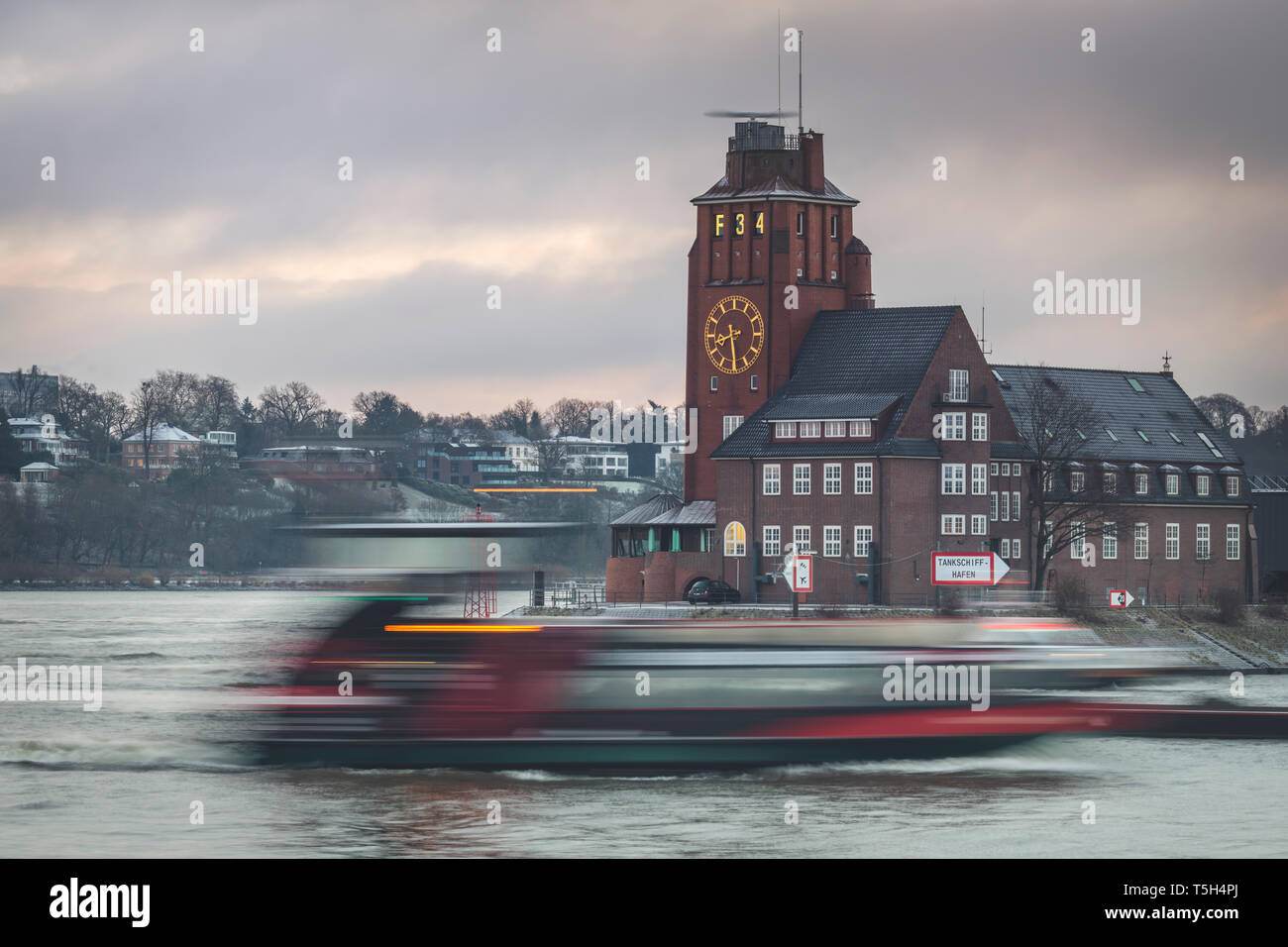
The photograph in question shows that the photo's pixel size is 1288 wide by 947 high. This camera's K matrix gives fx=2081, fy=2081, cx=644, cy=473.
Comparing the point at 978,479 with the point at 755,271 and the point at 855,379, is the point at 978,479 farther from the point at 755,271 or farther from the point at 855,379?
the point at 755,271

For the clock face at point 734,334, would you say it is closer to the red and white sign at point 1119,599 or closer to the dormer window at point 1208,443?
the red and white sign at point 1119,599

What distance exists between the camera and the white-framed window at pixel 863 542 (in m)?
95.1

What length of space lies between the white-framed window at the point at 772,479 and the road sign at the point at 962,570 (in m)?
9.37

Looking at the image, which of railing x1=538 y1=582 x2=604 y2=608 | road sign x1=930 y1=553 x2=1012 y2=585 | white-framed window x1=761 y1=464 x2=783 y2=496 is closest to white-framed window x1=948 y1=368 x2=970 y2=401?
white-framed window x1=761 y1=464 x2=783 y2=496

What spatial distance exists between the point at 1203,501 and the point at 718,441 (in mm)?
25389

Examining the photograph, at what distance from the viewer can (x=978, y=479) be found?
9738 cm

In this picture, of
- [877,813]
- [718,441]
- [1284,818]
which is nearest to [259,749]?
[877,813]

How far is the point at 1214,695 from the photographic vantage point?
5834 cm

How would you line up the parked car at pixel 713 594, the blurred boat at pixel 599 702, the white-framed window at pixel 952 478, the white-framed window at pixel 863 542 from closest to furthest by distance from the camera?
the blurred boat at pixel 599 702
the white-framed window at pixel 863 542
the white-framed window at pixel 952 478
the parked car at pixel 713 594

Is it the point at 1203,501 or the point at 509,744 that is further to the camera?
the point at 1203,501

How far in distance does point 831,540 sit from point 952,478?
6387mm

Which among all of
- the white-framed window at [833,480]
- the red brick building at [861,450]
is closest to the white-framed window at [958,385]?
the red brick building at [861,450]

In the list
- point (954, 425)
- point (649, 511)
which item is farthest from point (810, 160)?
point (649, 511)
